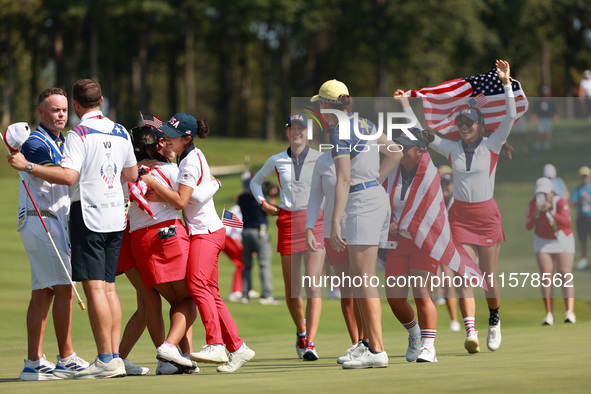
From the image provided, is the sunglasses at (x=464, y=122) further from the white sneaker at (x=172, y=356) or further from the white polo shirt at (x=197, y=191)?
the white sneaker at (x=172, y=356)

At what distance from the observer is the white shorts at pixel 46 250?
7.76 meters

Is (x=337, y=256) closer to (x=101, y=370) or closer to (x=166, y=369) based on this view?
(x=166, y=369)

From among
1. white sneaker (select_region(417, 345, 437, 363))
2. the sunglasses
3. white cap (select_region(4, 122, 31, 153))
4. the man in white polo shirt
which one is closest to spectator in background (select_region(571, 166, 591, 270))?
the sunglasses

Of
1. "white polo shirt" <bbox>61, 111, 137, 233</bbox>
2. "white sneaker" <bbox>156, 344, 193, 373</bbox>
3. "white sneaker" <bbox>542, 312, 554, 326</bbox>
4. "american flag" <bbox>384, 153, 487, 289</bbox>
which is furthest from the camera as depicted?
"white sneaker" <bbox>542, 312, 554, 326</bbox>

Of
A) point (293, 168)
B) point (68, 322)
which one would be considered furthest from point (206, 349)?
point (293, 168)

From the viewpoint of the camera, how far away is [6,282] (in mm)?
19344

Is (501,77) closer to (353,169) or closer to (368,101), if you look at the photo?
(368,101)

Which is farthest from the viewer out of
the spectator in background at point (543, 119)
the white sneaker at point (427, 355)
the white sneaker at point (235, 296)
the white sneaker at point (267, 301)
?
the white sneaker at point (235, 296)

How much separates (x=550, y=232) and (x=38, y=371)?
225 inches

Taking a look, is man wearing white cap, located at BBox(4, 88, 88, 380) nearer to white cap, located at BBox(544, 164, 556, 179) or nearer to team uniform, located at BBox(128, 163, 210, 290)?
team uniform, located at BBox(128, 163, 210, 290)

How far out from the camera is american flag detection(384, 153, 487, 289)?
9.23 metres

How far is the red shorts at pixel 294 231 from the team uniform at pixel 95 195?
2.35 m

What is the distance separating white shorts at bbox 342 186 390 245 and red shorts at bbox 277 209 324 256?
1.08m

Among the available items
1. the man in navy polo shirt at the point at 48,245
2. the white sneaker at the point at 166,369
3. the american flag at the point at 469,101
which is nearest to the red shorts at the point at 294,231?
the american flag at the point at 469,101
